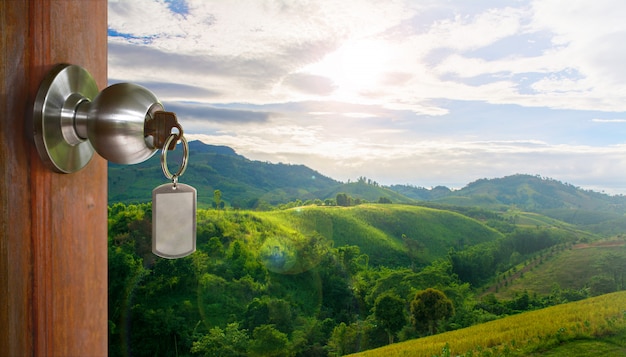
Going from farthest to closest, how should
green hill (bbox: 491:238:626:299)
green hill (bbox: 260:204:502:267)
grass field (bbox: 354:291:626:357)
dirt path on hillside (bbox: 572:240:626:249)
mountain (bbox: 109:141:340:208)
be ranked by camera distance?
1. mountain (bbox: 109:141:340:208)
2. green hill (bbox: 260:204:502:267)
3. dirt path on hillside (bbox: 572:240:626:249)
4. green hill (bbox: 491:238:626:299)
5. grass field (bbox: 354:291:626:357)

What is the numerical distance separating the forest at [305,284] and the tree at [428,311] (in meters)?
0.02

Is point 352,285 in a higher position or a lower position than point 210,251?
lower

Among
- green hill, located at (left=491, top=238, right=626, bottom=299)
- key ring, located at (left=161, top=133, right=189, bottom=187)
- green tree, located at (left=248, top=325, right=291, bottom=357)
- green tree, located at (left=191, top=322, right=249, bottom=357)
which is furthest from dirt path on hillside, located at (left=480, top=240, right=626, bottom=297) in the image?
key ring, located at (left=161, top=133, right=189, bottom=187)

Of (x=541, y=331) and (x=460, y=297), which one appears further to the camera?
(x=460, y=297)

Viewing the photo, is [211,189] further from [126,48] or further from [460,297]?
[460,297]

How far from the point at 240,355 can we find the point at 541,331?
5350mm

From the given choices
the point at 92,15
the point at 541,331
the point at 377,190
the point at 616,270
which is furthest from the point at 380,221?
the point at 92,15

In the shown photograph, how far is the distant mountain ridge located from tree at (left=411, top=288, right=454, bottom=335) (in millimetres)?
6390

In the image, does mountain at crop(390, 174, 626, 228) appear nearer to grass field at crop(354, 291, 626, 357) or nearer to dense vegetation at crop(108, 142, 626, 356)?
Result: dense vegetation at crop(108, 142, 626, 356)

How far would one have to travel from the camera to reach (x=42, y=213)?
0.19 metres

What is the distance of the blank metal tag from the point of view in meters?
0.24

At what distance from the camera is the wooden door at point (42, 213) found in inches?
6.9

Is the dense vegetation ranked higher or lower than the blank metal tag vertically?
lower

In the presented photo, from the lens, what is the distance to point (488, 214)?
1430 centimetres
